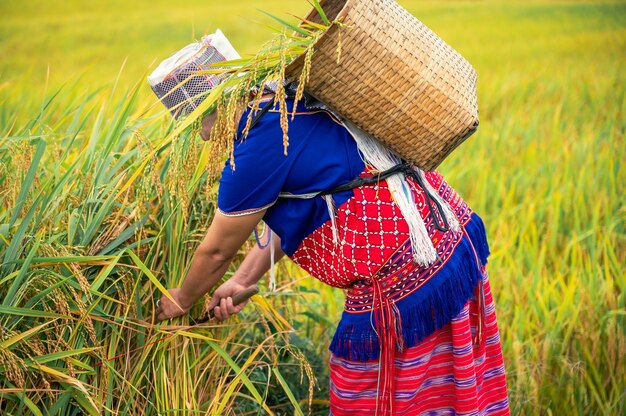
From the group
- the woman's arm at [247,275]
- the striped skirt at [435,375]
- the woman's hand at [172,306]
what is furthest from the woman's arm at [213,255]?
the striped skirt at [435,375]

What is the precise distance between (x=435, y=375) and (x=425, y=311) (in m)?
0.23

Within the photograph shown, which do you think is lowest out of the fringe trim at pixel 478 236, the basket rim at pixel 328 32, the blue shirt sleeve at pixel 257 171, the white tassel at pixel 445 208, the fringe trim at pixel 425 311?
the fringe trim at pixel 425 311

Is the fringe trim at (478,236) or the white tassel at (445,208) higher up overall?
the white tassel at (445,208)

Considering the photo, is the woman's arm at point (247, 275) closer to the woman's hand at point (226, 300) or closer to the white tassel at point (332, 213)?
the woman's hand at point (226, 300)

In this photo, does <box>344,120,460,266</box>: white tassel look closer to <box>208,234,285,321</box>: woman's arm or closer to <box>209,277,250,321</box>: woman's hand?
<box>208,234,285,321</box>: woman's arm

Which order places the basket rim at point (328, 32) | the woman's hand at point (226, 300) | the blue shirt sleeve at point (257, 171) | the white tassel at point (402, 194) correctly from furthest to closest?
1. the woman's hand at point (226, 300)
2. the white tassel at point (402, 194)
3. the blue shirt sleeve at point (257, 171)
4. the basket rim at point (328, 32)

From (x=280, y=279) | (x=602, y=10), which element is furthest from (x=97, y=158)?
(x=602, y=10)

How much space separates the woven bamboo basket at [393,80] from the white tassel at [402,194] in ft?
0.15

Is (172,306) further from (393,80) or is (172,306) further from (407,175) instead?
(393,80)

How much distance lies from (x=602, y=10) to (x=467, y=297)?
1000 cm

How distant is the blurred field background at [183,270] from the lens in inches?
72.2

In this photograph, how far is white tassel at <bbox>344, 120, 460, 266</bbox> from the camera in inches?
66.9

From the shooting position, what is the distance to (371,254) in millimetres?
1730

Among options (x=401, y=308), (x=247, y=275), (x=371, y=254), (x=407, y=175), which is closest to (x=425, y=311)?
(x=401, y=308)
